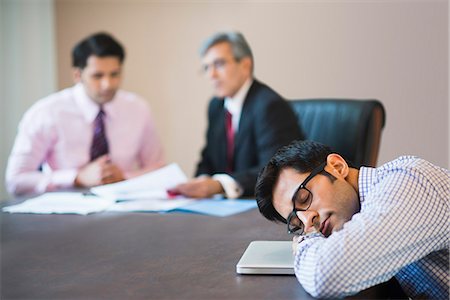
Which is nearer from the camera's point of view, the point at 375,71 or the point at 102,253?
the point at 102,253

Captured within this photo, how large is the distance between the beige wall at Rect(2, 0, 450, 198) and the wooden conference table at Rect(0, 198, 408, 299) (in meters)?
1.14

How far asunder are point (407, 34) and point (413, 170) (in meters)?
1.74

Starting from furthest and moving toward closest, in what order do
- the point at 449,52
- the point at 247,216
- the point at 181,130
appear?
the point at 181,130
the point at 449,52
the point at 247,216

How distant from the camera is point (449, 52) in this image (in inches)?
99.3

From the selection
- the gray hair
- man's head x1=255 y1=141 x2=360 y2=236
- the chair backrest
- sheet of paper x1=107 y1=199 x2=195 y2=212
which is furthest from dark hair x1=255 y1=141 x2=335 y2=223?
the gray hair

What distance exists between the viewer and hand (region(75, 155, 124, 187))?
7.22 feet

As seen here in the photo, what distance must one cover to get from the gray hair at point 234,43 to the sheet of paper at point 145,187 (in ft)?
2.57

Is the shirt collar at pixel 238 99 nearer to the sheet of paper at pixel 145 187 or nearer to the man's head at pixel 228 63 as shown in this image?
the man's head at pixel 228 63

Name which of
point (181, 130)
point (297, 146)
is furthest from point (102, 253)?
point (181, 130)

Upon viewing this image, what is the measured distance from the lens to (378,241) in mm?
887

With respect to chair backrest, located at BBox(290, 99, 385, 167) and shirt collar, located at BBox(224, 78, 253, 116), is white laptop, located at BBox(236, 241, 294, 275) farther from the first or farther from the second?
shirt collar, located at BBox(224, 78, 253, 116)

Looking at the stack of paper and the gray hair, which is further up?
the gray hair

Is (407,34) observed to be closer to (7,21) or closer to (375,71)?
(375,71)

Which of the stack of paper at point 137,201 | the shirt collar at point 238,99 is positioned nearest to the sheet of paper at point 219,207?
the stack of paper at point 137,201
